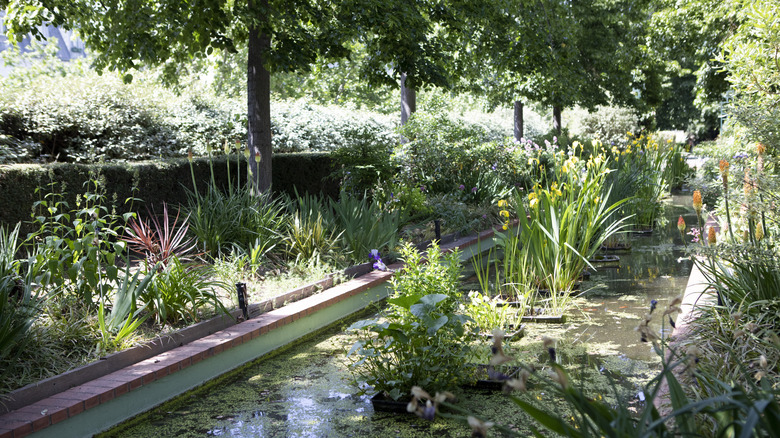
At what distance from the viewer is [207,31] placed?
8117 millimetres

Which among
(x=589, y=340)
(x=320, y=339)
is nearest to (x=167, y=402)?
(x=320, y=339)

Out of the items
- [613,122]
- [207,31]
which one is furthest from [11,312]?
[613,122]

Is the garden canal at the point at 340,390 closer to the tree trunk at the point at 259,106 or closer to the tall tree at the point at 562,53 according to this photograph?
the tree trunk at the point at 259,106

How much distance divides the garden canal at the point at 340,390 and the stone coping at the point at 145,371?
0.76ft

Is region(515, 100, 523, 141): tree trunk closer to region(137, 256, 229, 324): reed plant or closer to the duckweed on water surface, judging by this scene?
the duckweed on water surface

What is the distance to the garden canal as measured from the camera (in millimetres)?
3801

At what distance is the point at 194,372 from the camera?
4672 millimetres

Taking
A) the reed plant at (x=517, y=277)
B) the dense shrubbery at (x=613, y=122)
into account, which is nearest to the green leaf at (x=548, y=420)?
the reed plant at (x=517, y=277)

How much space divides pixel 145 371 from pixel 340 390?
1.29 meters

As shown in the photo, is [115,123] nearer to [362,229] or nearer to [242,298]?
[362,229]

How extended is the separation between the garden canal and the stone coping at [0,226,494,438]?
23 cm

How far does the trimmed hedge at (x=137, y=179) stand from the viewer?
7047 millimetres

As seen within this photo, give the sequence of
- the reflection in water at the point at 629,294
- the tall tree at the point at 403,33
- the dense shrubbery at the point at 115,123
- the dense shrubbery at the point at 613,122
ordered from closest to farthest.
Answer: the reflection in water at the point at 629,294
the tall tree at the point at 403,33
the dense shrubbery at the point at 115,123
the dense shrubbery at the point at 613,122

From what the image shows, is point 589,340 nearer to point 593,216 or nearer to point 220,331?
point 593,216
